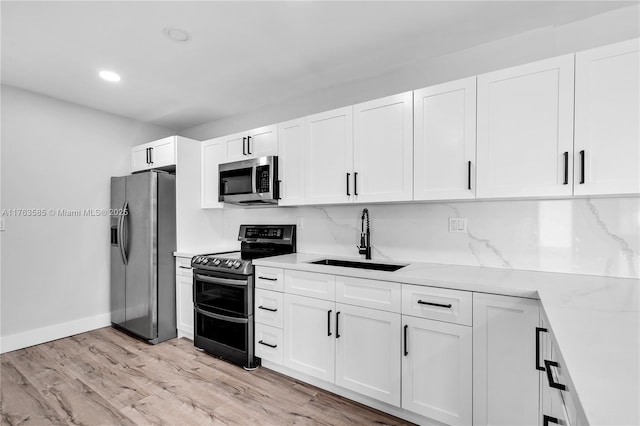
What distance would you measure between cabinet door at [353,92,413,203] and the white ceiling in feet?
1.57

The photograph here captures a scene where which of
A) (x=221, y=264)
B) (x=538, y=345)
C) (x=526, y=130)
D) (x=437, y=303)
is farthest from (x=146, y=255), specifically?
(x=526, y=130)

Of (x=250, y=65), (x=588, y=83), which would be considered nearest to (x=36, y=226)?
(x=250, y=65)

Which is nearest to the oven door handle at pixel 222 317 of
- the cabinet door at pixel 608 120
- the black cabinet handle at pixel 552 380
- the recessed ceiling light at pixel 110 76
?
the black cabinet handle at pixel 552 380

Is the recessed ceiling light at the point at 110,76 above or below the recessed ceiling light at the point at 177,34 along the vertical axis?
below

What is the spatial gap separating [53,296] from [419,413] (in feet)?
12.1

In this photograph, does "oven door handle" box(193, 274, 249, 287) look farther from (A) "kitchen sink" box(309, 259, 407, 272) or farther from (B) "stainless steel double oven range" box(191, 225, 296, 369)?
(A) "kitchen sink" box(309, 259, 407, 272)

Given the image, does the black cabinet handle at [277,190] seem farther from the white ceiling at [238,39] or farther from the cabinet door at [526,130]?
the cabinet door at [526,130]

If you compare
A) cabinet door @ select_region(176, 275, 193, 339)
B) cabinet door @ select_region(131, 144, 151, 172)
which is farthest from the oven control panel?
cabinet door @ select_region(131, 144, 151, 172)

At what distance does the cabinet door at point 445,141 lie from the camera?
6.52ft

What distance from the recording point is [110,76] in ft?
9.16

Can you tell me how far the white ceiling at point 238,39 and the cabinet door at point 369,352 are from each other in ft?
6.20

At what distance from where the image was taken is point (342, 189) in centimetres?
252

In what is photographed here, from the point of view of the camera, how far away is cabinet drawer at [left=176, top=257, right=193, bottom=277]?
3271mm

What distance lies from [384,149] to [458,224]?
782mm
